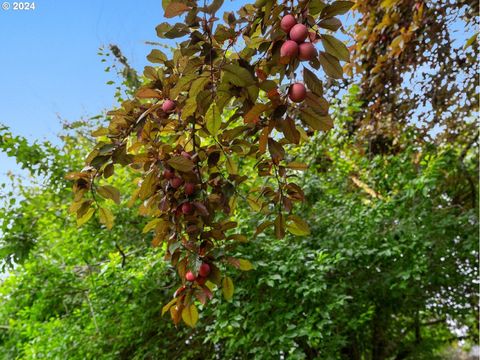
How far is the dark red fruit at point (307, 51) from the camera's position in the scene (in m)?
0.61

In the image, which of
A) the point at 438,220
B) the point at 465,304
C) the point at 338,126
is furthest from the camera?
the point at 465,304

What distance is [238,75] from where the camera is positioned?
0.64m

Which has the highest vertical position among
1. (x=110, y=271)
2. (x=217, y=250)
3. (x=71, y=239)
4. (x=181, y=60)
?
(x=71, y=239)

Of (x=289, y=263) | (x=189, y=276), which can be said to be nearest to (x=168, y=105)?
(x=189, y=276)

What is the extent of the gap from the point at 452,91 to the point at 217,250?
6.98 feet

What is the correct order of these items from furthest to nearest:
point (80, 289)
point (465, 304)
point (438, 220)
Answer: point (465, 304) < point (438, 220) < point (80, 289)

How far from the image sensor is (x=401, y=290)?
3055mm

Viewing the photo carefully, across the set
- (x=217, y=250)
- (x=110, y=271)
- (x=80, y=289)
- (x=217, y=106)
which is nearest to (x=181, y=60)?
(x=217, y=106)

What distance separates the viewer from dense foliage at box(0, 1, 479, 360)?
2334 mm

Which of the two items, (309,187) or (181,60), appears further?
(309,187)

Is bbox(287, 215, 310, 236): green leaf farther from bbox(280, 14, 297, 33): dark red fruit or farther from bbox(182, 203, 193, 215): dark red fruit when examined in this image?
bbox(280, 14, 297, 33): dark red fruit

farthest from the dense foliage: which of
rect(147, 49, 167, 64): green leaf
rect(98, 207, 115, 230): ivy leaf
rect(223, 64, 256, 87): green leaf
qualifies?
rect(223, 64, 256, 87): green leaf

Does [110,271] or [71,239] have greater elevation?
[71,239]

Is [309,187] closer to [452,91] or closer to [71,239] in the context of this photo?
[452,91]
